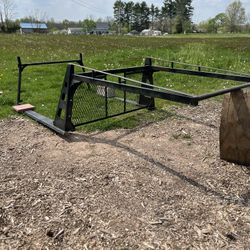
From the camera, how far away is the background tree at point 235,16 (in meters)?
90.6

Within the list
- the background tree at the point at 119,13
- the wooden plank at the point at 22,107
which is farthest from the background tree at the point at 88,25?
the wooden plank at the point at 22,107

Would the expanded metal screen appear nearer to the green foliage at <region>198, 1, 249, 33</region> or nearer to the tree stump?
the tree stump

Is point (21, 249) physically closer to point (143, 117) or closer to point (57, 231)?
point (57, 231)

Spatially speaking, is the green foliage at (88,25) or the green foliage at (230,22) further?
the green foliage at (88,25)

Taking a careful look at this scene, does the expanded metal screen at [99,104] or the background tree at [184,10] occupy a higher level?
the background tree at [184,10]

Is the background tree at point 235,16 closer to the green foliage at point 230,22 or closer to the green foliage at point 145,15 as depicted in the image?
the green foliage at point 230,22

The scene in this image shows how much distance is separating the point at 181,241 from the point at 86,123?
2.78 metres

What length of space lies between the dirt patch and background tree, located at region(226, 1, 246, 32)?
93.9 m

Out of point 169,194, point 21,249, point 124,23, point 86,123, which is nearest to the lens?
point 21,249

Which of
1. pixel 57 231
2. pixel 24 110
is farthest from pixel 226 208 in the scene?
pixel 24 110

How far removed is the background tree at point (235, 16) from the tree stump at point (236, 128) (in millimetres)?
93974

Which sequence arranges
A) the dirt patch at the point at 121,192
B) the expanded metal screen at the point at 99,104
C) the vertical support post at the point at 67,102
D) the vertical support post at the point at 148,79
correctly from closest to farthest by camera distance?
the dirt patch at the point at 121,192
the vertical support post at the point at 67,102
the expanded metal screen at the point at 99,104
the vertical support post at the point at 148,79

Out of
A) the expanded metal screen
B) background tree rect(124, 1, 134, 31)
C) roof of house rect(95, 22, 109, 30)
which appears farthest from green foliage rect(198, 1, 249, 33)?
the expanded metal screen

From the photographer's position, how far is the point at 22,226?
271 cm
